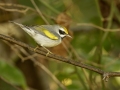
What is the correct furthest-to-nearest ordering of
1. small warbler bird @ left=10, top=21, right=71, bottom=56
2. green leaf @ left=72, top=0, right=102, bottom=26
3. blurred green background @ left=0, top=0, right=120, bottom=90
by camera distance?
green leaf @ left=72, top=0, right=102, bottom=26 < blurred green background @ left=0, top=0, right=120, bottom=90 < small warbler bird @ left=10, top=21, right=71, bottom=56

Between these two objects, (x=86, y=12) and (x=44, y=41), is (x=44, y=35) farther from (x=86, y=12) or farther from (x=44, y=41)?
(x=86, y=12)

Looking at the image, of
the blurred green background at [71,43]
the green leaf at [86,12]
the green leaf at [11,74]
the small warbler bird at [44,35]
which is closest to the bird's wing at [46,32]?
the small warbler bird at [44,35]

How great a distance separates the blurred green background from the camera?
2283mm

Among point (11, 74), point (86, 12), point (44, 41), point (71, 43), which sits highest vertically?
point (86, 12)

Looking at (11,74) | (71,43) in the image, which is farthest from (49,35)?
(71,43)

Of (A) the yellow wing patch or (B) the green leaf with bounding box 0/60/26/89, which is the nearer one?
(A) the yellow wing patch

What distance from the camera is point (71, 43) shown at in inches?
107

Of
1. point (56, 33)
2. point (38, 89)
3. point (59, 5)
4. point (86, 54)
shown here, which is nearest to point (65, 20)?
point (56, 33)

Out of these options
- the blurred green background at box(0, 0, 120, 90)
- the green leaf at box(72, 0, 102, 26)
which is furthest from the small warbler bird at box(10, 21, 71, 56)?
the green leaf at box(72, 0, 102, 26)

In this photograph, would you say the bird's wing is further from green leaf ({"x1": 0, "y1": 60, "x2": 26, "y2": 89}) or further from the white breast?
green leaf ({"x1": 0, "y1": 60, "x2": 26, "y2": 89})

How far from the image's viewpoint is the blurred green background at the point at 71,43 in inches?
89.9

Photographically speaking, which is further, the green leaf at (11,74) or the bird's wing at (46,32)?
the green leaf at (11,74)

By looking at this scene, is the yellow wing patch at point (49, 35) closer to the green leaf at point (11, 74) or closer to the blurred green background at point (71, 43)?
the blurred green background at point (71, 43)

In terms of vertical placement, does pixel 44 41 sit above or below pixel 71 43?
below
